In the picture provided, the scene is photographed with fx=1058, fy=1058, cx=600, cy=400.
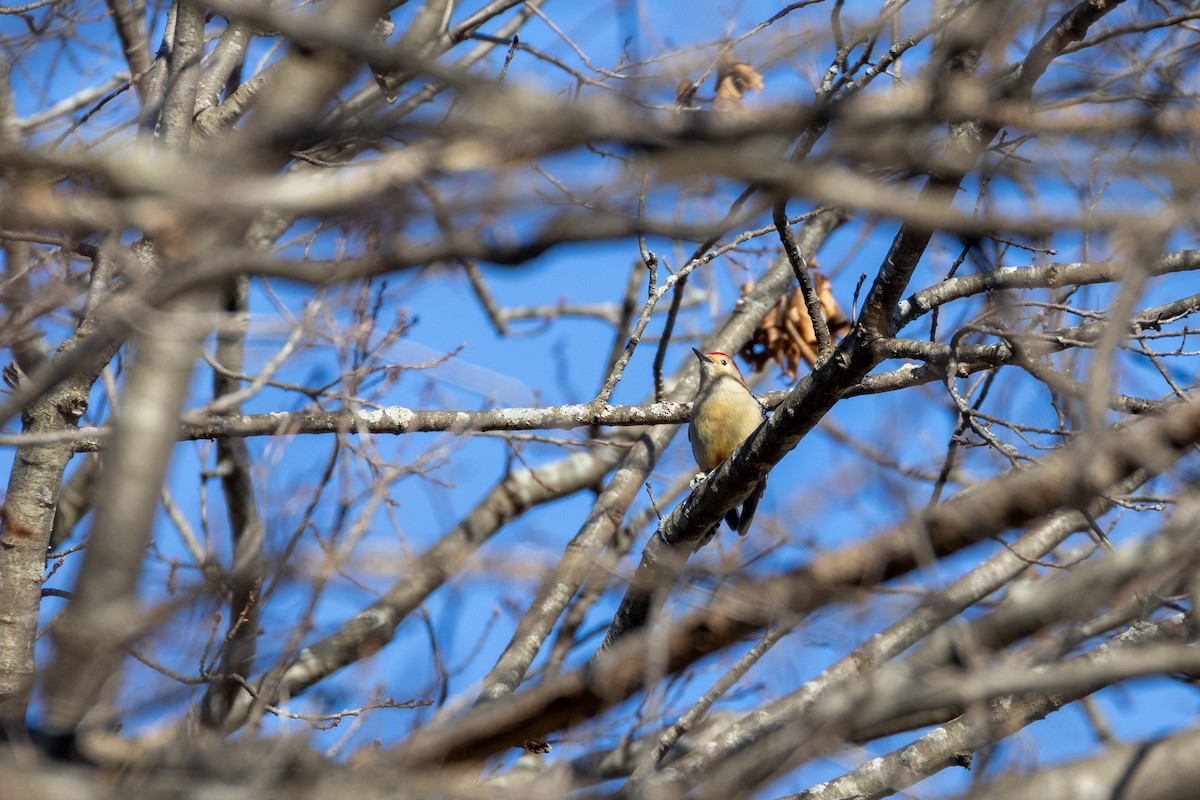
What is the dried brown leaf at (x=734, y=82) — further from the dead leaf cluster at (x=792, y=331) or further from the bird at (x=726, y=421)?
the bird at (x=726, y=421)

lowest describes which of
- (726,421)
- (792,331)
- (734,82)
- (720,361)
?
(726,421)

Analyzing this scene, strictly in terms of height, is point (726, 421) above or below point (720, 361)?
below

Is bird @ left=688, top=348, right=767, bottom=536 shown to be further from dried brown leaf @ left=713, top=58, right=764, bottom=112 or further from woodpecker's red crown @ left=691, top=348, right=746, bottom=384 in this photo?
dried brown leaf @ left=713, top=58, right=764, bottom=112

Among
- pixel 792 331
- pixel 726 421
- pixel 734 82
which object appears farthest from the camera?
pixel 792 331

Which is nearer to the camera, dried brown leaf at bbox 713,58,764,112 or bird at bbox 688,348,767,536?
bird at bbox 688,348,767,536

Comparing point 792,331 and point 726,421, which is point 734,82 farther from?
point 726,421

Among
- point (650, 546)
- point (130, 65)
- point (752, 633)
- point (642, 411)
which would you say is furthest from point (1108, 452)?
point (130, 65)

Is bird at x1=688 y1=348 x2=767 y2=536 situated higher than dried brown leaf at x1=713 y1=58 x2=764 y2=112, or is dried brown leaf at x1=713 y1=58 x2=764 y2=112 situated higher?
dried brown leaf at x1=713 y1=58 x2=764 y2=112

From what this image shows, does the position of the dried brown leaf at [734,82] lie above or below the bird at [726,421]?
above

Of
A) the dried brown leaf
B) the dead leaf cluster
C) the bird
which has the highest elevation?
the dried brown leaf

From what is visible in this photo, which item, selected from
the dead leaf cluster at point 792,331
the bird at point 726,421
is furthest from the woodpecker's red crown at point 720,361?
the dead leaf cluster at point 792,331

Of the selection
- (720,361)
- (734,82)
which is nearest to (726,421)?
(720,361)

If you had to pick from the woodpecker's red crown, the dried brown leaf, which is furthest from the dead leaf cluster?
the dried brown leaf

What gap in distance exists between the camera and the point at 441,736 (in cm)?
217
